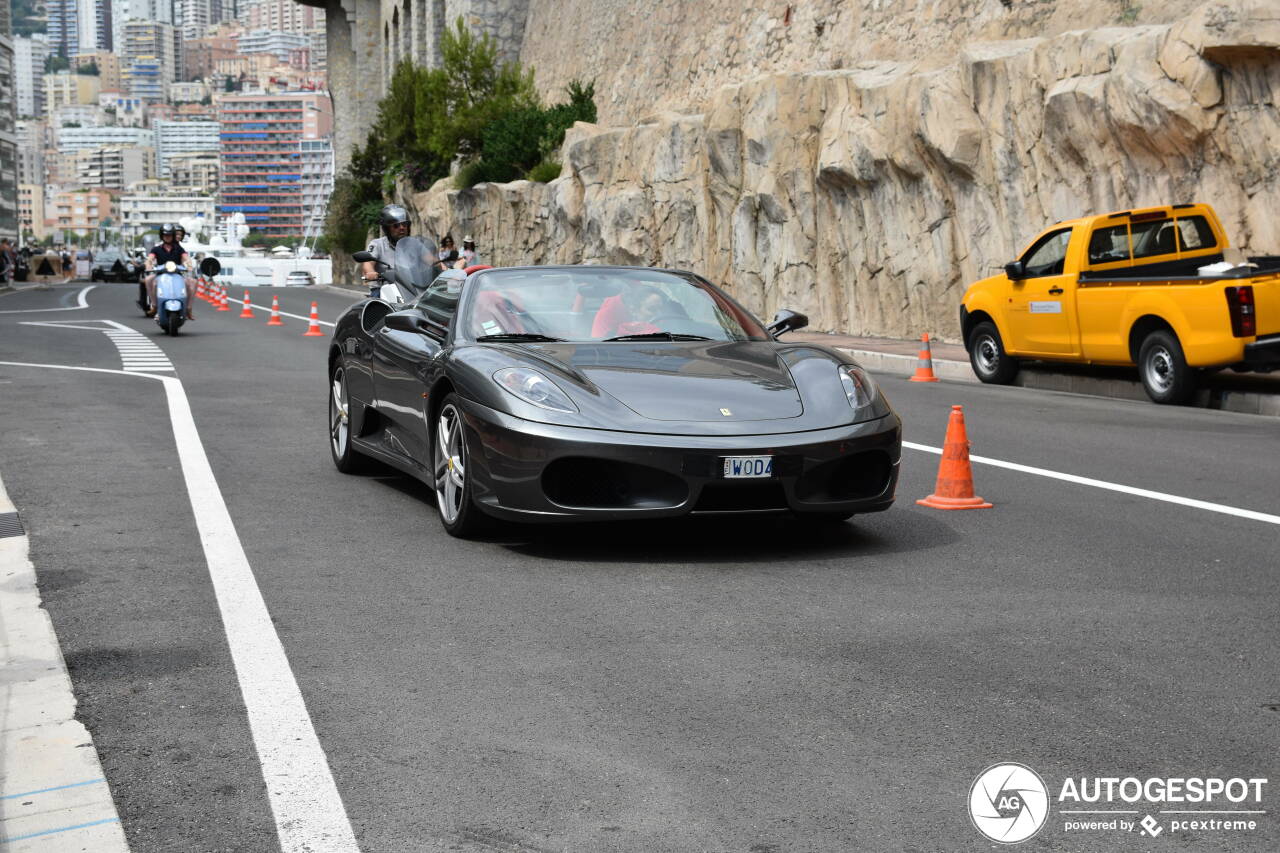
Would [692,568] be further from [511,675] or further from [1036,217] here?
[1036,217]

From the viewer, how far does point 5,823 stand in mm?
3707

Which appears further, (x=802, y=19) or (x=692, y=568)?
(x=802, y=19)

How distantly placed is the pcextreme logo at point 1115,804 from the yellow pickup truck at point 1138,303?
1161 cm

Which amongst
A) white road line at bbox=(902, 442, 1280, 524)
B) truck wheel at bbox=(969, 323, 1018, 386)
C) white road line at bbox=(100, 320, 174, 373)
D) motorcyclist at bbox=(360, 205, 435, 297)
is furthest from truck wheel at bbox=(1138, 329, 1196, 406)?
white road line at bbox=(100, 320, 174, 373)

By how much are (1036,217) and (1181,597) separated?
741 inches

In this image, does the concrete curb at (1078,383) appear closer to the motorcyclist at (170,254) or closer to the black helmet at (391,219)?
the black helmet at (391,219)

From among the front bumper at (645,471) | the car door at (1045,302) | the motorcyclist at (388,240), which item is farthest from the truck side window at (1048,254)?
the front bumper at (645,471)

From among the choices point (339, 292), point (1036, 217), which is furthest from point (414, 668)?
point (339, 292)

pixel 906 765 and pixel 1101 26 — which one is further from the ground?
pixel 1101 26

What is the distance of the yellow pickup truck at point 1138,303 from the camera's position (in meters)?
14.8

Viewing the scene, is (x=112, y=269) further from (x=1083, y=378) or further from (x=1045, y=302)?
(x=1045, y=302)

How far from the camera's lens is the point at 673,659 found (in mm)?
5207

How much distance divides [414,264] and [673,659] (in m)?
8.05

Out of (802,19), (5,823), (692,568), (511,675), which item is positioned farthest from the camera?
(802,19)
